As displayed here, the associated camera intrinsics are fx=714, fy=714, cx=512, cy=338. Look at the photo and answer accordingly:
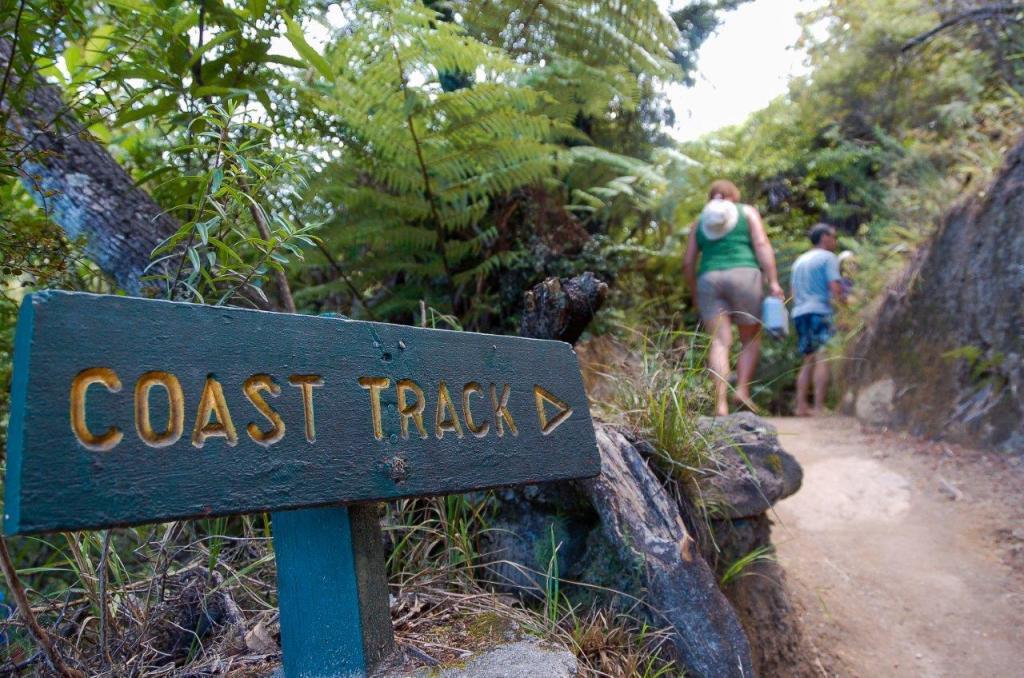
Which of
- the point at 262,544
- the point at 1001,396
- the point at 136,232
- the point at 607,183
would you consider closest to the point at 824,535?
the point at 1001,396

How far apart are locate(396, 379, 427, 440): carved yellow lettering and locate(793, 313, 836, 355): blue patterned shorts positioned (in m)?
6.15

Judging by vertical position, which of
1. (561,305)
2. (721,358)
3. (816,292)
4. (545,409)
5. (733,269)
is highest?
(816,292)

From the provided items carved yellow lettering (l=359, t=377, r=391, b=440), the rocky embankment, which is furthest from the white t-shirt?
carved yellow lettering (l=359, t=377, r=391, b=440)

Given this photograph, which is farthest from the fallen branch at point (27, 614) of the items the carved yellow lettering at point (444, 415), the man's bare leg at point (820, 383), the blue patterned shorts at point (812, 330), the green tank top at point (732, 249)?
the man's bare leg at point (820, 383)

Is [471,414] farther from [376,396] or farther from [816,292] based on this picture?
[816,292]

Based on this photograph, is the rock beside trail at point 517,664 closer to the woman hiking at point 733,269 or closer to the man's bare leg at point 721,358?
the man's bare leg at point 721,358

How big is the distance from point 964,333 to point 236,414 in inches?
220

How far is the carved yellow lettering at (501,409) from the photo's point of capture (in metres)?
1.61

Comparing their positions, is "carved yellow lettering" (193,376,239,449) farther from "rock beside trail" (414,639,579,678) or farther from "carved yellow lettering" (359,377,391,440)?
"rock beside trail" (414,639,579,678)

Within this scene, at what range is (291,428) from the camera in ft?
4.09

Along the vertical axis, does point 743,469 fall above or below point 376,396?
below

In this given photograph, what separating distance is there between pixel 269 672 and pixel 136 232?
A: 1.66m

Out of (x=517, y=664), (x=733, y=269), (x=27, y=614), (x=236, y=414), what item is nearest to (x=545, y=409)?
(x=517, y=664)

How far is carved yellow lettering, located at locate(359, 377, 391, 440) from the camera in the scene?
137 cm
